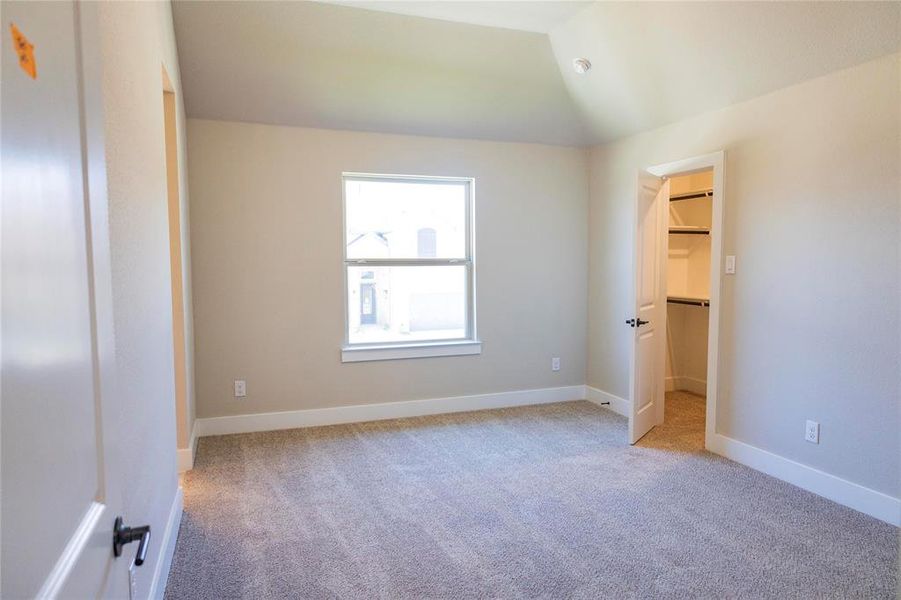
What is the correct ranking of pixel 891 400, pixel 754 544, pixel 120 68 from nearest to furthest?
pixel 120 68 → pixel 754 544 → pixel 891 400

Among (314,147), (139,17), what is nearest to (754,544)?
(139,17)

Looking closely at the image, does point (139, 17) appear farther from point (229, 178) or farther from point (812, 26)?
point (812, 26)

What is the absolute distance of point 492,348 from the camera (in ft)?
16.0

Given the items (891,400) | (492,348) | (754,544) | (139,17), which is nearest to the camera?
(139,17)

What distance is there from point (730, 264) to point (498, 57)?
214 cm

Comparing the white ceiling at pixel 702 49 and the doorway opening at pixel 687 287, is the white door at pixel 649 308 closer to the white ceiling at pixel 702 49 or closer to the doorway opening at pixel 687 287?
the white ceiling at pixel 702 49

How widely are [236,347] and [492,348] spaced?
2.14m

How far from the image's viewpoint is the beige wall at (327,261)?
4051mm

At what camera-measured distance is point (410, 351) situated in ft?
15.1

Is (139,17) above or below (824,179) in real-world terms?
above

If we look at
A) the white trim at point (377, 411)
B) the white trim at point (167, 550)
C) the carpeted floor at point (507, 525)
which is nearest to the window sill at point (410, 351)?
the white trim at point (377, 411)

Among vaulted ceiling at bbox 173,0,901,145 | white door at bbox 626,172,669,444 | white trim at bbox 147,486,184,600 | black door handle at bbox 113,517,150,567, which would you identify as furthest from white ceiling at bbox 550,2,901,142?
white trim at bbox 147,486,184,600

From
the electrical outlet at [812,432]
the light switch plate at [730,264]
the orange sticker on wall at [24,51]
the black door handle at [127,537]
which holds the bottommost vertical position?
the electrical outlet at [812,432]

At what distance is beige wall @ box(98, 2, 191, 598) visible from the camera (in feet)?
5.04
